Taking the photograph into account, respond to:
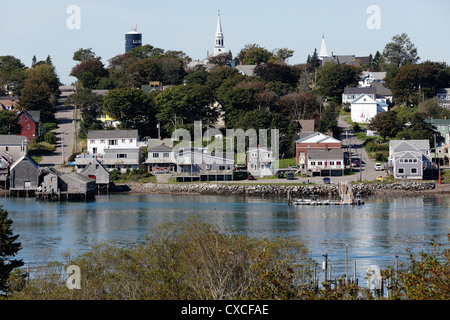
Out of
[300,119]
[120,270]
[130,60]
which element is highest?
[130,60]

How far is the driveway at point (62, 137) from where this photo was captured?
62.6 metres

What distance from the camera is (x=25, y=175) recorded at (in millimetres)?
56344

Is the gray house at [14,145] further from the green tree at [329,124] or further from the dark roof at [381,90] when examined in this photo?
the dark roof at [381,90]

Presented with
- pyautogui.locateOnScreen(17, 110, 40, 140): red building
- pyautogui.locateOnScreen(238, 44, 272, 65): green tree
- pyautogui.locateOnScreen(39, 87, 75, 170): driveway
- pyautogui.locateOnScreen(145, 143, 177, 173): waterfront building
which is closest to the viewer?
pyautogui.locateOnScreen(145, 143, 177, 173): waterfront building

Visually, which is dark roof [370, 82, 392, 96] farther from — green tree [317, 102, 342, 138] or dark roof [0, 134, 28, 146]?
dark roof [0, 134, 28, 146]

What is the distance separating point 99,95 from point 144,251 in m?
55.1

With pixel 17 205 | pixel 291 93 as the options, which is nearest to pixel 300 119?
pixel 291 93

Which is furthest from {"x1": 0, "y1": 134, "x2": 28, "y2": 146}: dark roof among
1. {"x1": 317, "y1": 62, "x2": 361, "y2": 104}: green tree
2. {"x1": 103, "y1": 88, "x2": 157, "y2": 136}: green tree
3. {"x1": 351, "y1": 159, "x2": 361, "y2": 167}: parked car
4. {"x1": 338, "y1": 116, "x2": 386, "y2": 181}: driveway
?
{"x1": 317, "y1": 62, "x2": 361, "y2": 104}: green tree

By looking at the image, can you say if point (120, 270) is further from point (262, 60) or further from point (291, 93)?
point (262, 60)

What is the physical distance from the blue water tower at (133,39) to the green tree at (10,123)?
6969cm

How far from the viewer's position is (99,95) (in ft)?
251

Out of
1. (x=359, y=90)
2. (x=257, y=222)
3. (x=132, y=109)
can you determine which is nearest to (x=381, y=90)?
(x=359, y=90)

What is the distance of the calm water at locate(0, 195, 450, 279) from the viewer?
3303cm

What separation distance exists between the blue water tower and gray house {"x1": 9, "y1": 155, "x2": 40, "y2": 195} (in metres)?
82.7
